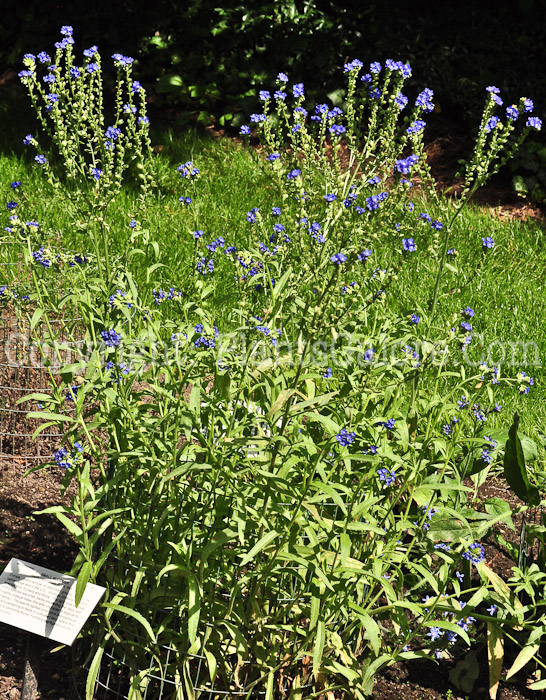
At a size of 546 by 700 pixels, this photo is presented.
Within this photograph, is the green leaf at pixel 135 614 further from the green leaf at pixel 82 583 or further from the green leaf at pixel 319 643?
the green leaf at pixel 319 643

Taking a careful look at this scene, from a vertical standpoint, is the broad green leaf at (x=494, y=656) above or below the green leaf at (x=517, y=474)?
below

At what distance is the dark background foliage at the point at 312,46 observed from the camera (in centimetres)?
723

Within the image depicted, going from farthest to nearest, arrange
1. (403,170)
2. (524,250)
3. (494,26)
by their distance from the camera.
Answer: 1. (494,26)
2. (524,250)
3. (403,170)

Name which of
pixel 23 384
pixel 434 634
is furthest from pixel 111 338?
pixel 23 384

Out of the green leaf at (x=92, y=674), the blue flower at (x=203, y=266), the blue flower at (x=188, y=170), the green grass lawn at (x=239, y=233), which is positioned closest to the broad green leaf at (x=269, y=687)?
the green leaf at (x=92, y=674)

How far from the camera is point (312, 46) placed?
7344 mm

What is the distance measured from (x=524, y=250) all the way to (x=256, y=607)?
13.0 ft

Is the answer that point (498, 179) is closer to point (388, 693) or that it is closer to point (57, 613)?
point (388, 693)

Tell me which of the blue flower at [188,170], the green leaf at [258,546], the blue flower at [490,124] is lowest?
the green leaf at [258,546]

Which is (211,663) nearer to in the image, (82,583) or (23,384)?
(82,583)

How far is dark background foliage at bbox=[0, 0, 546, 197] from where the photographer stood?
723cm

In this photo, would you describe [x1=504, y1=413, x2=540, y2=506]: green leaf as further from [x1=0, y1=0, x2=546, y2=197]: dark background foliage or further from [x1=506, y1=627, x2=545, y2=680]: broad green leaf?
[x1=0, y1=0, x2=546, y2=197]: dark background foliage

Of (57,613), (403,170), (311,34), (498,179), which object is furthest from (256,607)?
(311,34)

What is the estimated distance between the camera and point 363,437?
8.50ft
